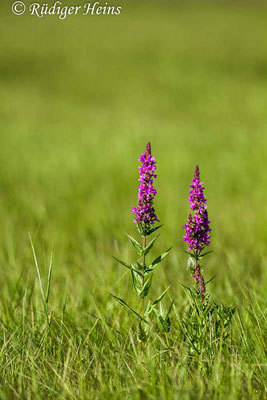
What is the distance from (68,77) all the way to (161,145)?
13.3m

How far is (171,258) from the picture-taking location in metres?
3.59

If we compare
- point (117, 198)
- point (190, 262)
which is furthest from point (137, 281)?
point (117, 198)

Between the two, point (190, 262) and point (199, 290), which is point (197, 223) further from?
point (199, 290)

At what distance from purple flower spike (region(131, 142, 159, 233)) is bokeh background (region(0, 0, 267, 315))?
429 mm

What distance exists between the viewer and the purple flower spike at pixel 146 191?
1.58 m

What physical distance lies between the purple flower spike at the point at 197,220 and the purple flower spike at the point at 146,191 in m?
0.12

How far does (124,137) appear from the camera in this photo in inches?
381

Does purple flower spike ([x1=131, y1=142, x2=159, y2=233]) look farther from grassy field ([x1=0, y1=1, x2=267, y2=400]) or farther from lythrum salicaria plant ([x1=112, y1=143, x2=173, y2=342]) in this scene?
grassy field ([x1=0, y1=1, x2=267, y2=400])

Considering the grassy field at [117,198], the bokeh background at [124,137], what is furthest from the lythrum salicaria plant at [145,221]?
the bokeh background at [124,137]

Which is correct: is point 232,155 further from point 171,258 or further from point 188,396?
point 188,396

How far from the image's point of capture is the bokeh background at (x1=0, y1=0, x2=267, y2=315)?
11.3 feet

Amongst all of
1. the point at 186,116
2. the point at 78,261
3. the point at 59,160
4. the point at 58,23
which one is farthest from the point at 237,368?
the point at 58,23

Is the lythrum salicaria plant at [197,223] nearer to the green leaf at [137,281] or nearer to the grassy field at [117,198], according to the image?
the green leaf at [137,281]

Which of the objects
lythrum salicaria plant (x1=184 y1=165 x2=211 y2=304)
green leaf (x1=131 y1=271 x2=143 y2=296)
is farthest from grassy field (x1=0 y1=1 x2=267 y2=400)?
lythrum salicaria plant (x1=184 y1=165 x2=211 y2=304)
